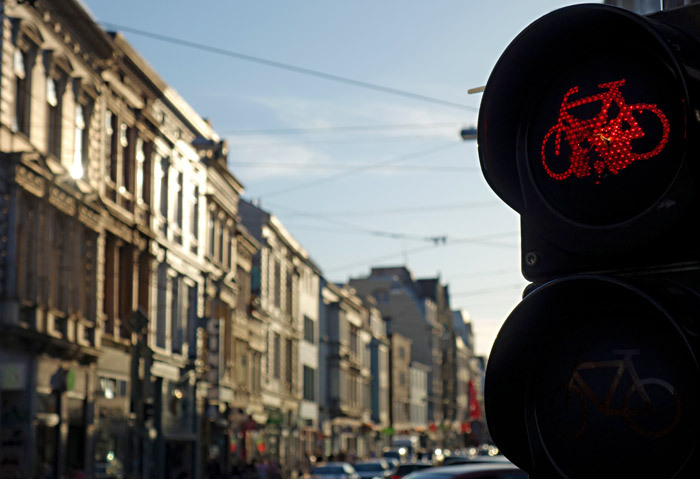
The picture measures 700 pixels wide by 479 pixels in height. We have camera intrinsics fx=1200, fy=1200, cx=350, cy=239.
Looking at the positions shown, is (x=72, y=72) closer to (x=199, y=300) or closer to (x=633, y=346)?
(x=199, y=300)

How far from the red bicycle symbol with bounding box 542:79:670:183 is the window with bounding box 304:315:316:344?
72.7m

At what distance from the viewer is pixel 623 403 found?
239 cm

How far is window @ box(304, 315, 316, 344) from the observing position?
2968 inches

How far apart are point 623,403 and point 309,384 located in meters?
75.1

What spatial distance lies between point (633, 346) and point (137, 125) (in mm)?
35882

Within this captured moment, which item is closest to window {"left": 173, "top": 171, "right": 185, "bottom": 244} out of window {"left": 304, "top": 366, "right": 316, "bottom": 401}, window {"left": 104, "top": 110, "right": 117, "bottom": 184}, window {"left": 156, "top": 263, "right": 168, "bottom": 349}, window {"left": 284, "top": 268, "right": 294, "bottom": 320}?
window {"left": 156, "top": 263, "right": 168, "bottom": 349}

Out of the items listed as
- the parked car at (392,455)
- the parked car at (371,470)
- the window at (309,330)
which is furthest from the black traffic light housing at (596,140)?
the window at (309,330)

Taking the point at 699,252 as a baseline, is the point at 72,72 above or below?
above

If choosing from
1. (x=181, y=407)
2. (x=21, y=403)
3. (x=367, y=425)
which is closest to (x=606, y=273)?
(x=21, y=403)

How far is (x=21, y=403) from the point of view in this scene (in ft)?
90.7

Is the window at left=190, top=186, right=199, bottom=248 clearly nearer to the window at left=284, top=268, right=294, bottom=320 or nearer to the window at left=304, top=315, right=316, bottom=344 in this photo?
the window at left=284, top=268, right=294, bottom=320

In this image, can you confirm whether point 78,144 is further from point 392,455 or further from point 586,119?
point 392,455

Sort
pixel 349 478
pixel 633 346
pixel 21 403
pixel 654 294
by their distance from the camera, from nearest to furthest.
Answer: pixel 654 294, pixel 633 346, pixel 21 403, pixel 349 478

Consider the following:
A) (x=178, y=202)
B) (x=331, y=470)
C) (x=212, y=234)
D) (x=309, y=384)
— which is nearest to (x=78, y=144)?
(x=178, y=202)
